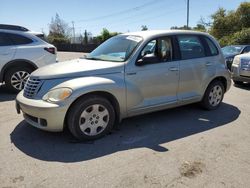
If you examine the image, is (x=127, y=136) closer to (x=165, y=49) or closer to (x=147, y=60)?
(x=147, y=60)

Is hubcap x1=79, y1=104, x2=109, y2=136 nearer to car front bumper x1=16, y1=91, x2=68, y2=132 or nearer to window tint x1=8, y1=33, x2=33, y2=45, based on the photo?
car front bumper x1=16, y1=91, x2=68, y2=132

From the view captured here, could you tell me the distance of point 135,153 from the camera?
3.84 m

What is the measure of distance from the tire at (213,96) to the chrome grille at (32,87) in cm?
350

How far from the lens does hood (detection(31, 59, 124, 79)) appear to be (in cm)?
414

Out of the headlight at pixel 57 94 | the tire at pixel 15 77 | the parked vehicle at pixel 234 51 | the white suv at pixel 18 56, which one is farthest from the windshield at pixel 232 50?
the headlight at pixel 57 94

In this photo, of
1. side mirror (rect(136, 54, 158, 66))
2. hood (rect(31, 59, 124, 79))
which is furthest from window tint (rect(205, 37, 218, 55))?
hood (rect(31, 59, 124, 79))

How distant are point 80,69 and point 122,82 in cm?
71

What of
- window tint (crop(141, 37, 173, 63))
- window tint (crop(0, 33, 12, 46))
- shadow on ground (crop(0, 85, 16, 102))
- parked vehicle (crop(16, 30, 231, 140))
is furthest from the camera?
window tint (crop(0, 33, 12, 46))

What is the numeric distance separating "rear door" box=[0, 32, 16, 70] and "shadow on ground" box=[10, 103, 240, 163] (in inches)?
111

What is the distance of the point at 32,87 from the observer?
13.9 feet

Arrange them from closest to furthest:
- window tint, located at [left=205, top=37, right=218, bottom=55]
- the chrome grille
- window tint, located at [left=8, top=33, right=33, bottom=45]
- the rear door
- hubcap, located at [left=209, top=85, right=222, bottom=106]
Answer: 1. the chrome grille
2. window tint, located at [left=205, top=37, right=218, bottom=55]
3. hubcap, located at [left=209, top=85, right=222, bottom=106]
4. the rear door
5. window tint, located at [left=8, top=33, right=33, bottom=45]

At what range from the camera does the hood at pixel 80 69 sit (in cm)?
414

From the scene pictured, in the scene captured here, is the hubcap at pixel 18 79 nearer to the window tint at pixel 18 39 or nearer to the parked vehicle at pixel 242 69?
the window tint at pixel 18 39

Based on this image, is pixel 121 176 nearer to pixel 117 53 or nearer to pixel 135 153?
pixel 135 153
